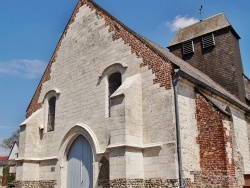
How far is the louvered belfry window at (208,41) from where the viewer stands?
748 inches

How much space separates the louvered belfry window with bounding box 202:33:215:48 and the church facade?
368 centimetres

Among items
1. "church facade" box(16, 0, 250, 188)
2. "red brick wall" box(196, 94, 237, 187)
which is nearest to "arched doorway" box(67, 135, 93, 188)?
"church facade" box(16, 0, 250, 188)

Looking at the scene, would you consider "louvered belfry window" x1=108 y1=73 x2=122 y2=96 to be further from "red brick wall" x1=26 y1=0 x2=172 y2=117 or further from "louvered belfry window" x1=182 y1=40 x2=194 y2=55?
"louvered belfry window" x1=182 y1=40 x2=194 y2=55

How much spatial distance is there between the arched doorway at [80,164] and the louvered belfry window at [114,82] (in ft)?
7.85

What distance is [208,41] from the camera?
19.1 meters

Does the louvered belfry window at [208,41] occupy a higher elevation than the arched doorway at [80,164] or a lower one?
higher

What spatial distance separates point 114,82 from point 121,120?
2.73 meters

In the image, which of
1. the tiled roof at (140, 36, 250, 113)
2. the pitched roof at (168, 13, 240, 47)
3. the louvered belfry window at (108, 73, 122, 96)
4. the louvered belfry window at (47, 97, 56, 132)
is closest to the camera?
the tiled roof at (140, 36, 250, 113)

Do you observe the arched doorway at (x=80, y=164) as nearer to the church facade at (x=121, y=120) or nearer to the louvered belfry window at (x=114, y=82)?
the church facade at (x=121, y=120)

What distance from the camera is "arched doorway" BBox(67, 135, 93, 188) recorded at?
11633 mm

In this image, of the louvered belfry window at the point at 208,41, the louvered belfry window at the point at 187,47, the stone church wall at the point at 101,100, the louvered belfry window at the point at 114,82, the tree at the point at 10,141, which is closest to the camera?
the stone church wall at the point at 101,100

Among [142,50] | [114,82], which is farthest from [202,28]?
[114,82]

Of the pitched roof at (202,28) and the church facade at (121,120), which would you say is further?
the pitched roof at (202,28)

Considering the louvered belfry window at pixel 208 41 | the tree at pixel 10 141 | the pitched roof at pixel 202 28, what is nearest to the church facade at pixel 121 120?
the louvered belfry window at pixel 208 41
